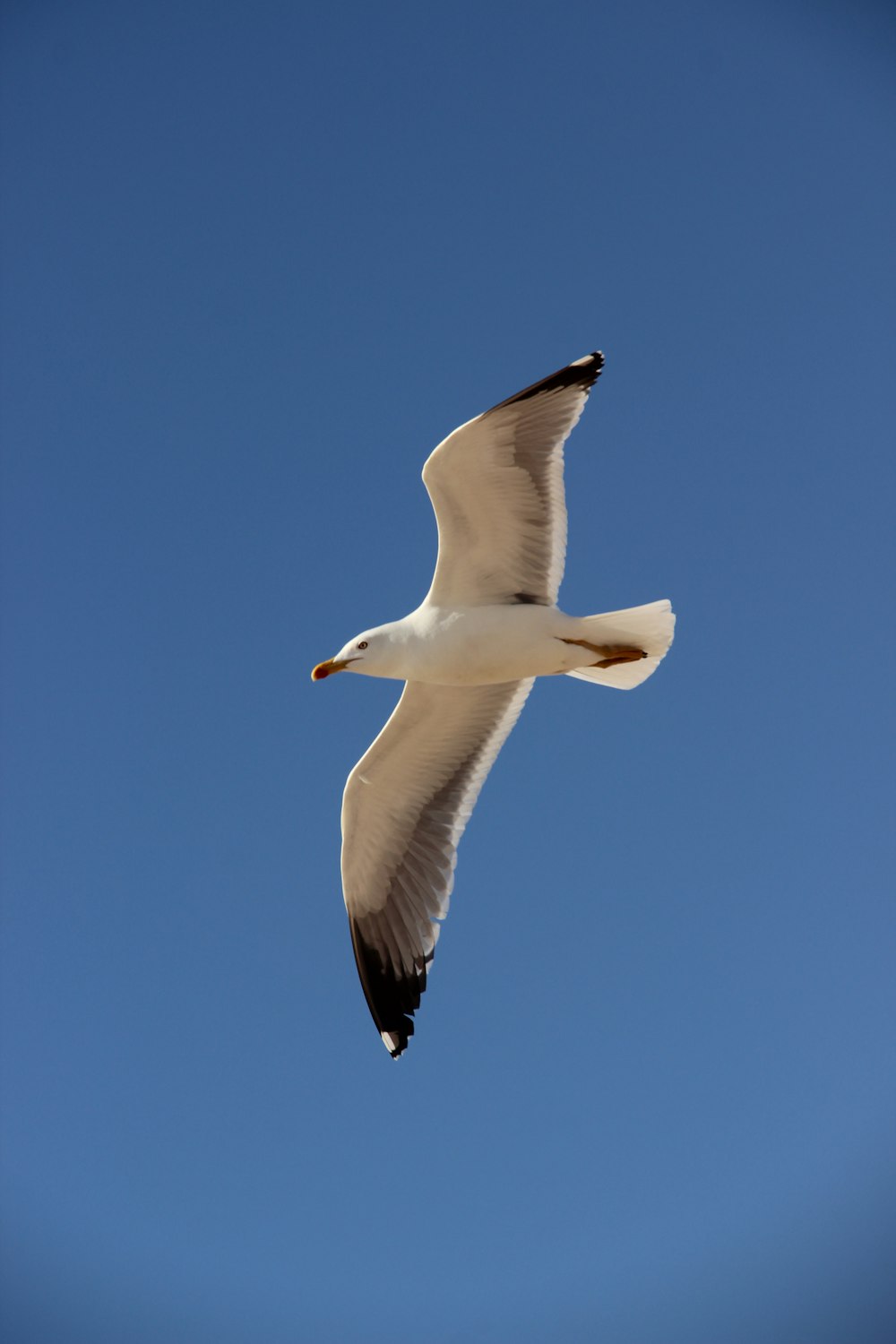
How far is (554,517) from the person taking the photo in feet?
20.6

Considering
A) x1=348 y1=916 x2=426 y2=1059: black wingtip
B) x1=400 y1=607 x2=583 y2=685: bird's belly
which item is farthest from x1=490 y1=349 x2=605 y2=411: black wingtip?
x1=348 y1=916 x2=426 y2=1059: black wingtip

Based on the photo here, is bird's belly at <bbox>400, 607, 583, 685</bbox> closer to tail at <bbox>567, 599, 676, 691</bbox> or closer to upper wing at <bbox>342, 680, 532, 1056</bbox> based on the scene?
tail at <bbox>567, 599, 676, 691</bbox>

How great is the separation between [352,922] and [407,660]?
62.7 inches

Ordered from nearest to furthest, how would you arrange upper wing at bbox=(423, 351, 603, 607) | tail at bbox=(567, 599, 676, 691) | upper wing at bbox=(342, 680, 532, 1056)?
upper wing at bbox=(423, 351, 603, 607), tail at bbox=(567, 599, 676, 691), upper wing at bbox=(342, 680, 532, 1056)

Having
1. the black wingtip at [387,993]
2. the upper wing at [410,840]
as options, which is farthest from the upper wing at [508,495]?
the black wingtip at [387,993]

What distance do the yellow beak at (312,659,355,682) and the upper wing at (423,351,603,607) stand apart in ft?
1.77

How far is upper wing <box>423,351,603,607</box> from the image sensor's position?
5.95 meters

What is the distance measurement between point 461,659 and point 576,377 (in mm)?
1396

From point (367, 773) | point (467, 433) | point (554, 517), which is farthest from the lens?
point (367, 773)

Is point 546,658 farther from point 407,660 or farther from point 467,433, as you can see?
point 467,433

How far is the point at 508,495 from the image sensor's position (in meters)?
6.14

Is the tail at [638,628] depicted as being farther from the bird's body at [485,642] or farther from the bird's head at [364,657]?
the bird's head at [364,657]

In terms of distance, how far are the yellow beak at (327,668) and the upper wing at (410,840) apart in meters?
0.62

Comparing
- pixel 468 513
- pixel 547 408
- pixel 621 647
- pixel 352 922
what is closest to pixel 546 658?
pixel 621 647
